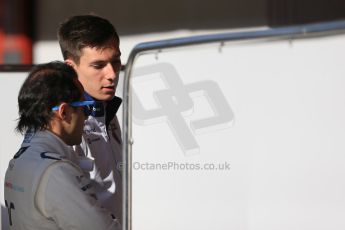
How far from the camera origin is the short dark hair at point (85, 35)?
105 inches

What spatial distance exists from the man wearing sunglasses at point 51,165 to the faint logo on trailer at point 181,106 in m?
0.23

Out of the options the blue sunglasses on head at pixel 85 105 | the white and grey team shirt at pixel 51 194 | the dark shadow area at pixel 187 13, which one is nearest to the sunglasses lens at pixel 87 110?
the blue sunglasses on head at pixel 85 105

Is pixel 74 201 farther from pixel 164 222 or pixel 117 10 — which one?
pixel 117 10

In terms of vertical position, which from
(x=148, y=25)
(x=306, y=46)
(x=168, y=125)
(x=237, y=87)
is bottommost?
(x=148, y=25)

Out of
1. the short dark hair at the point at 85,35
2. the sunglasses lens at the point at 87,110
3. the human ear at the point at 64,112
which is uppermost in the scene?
the short dark hair at the point at 85,35

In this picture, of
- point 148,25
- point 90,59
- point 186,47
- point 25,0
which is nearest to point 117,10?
point 148,25

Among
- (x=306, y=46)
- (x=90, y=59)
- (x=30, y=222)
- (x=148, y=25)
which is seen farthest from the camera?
(x=148, y=25)

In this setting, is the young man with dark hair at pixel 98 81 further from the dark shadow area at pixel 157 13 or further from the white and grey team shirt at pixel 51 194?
the dark shadow area at pixel 157 13

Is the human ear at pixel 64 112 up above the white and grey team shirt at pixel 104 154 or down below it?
above

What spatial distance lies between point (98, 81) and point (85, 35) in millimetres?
185

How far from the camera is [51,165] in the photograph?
7.13 feet

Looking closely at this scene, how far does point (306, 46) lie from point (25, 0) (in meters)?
4.83

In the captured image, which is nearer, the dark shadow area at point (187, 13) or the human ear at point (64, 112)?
the human ear at point (64, 112)

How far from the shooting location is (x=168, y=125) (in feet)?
7.39
